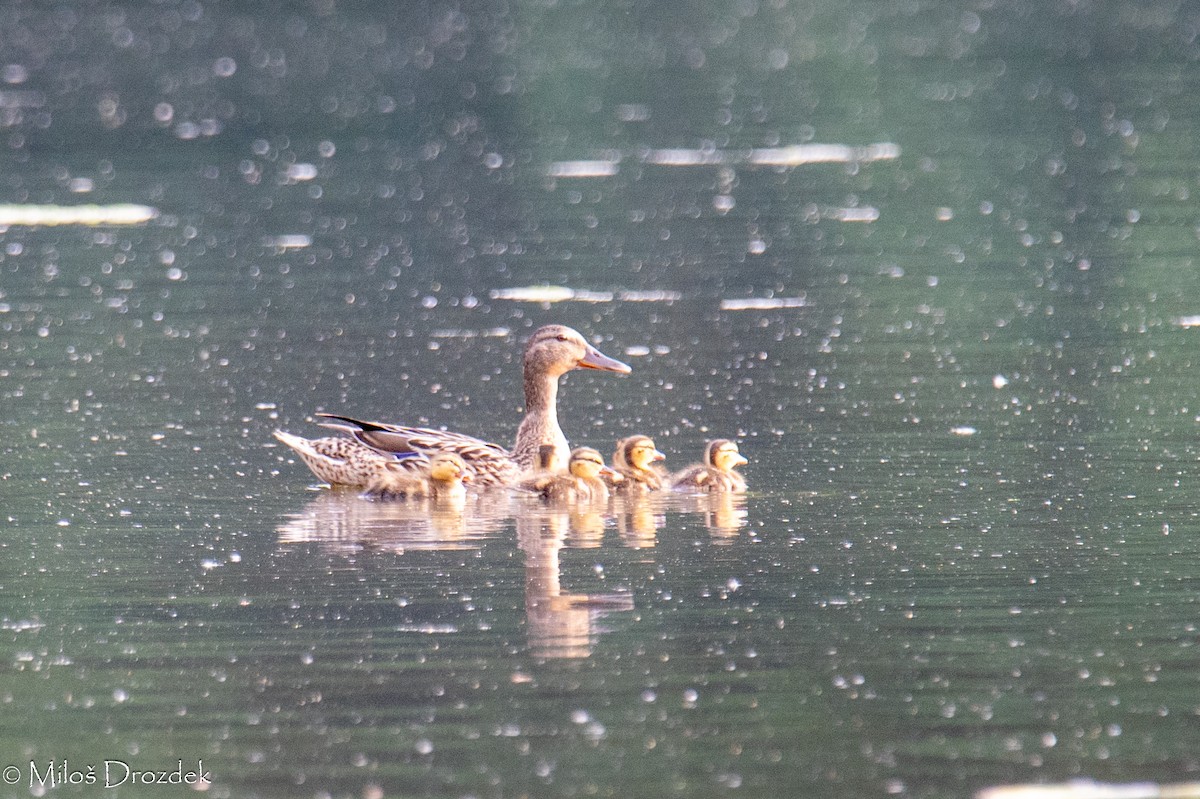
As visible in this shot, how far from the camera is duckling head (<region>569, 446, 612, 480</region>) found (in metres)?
10.4

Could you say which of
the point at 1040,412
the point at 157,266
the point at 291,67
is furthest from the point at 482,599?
the point at 291,67

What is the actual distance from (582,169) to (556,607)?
1711cm

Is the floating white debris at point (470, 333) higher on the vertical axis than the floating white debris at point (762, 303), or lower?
lower

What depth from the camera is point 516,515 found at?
10.1 meters

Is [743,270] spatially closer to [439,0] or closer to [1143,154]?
[1143,154]

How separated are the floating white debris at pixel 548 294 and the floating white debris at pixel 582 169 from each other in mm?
7427

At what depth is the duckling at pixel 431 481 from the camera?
1041 cm

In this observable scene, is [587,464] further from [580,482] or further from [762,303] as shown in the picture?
[762,303]

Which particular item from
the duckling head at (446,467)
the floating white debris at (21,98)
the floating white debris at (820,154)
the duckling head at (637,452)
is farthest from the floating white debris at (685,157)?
the duckling head at (446,467)

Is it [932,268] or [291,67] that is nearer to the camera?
[932,268]

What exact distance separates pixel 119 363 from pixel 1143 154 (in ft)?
44.5

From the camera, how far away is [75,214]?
21.8 m

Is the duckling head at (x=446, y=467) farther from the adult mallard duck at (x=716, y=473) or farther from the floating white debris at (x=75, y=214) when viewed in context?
the floating white debris at (x=75, y=214)

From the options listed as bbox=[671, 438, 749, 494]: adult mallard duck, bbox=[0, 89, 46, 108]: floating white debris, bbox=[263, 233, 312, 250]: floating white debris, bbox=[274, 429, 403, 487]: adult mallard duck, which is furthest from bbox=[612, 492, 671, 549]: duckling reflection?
bbox=[0, 89, 46, 108]: floating white debris
